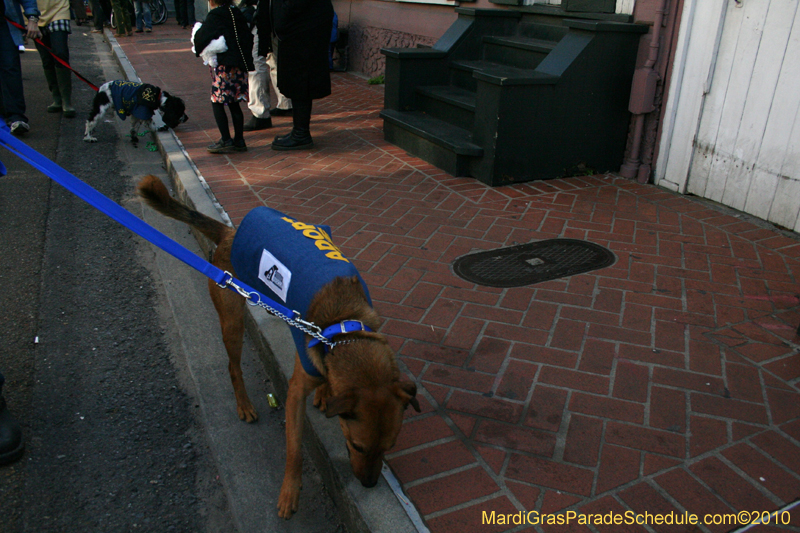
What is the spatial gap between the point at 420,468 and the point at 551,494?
0.53 metres

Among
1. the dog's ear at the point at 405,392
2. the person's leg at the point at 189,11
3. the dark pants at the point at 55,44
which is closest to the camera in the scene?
the dog's ear at the point at 405,392

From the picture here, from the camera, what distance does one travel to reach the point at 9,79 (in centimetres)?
706

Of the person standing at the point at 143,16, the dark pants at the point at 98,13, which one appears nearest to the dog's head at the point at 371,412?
the person standing at the point at 143,16

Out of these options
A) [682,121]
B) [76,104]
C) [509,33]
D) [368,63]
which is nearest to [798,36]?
[682,121]

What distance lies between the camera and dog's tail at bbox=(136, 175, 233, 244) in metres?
2.48

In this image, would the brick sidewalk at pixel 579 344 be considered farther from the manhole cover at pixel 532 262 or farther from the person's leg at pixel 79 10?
the person's leg at pixel 79 10

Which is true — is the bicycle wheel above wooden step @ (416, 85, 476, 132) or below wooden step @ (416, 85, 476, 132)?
above

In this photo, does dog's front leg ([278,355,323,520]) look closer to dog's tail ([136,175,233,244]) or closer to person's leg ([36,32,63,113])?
dog's tail ([136,175,233,244])

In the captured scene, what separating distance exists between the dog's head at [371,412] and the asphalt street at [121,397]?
0.58 meters

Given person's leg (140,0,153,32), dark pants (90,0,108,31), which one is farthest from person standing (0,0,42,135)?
dark pants (90,0,108,31)

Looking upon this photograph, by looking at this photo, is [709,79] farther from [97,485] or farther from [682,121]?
[97,485]

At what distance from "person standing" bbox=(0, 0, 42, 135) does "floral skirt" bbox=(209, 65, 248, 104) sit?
2733mm

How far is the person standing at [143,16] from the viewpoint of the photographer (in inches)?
725

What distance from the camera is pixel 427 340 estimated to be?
3.24 meters
